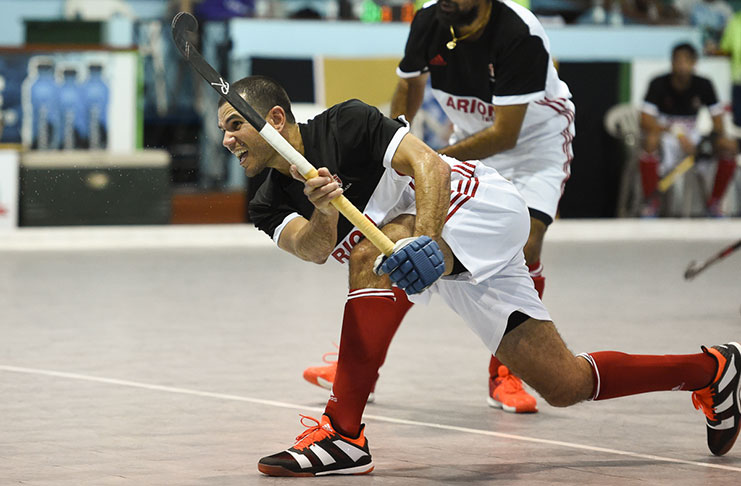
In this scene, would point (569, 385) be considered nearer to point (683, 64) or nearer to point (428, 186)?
point (428, 186)

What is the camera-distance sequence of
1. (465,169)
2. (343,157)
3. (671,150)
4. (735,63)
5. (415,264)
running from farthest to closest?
1. (735,63)
2. (671,150)
3. (465,169)
4. (343,157)
5. (415,264)

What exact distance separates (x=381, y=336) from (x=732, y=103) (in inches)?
456

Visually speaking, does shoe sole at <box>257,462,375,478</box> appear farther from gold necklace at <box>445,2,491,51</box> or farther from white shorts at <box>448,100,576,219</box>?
gold necklace at <box>445,2,491,51</box>

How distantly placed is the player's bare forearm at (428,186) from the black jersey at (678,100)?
977 cm

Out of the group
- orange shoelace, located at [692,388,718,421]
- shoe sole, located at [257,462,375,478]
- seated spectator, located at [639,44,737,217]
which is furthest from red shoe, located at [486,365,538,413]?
seated spectator, located at [639,44,737,217]

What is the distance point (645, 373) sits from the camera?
4.13m

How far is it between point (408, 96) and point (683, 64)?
26.1 feet

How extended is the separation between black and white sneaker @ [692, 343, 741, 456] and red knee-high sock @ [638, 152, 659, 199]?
9193 millimetres

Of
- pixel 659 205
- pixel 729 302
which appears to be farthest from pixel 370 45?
pixel 729 302

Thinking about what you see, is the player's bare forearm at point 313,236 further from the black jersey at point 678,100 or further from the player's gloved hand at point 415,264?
the black jersey at point 678,100

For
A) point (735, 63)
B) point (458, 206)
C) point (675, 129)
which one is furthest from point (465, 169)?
point (735, 63)

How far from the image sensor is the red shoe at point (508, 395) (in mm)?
4938

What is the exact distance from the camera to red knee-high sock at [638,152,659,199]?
13234mm

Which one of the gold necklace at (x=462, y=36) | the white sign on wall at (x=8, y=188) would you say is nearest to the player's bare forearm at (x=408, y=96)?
the gold necklace at (x=462, y=36)
